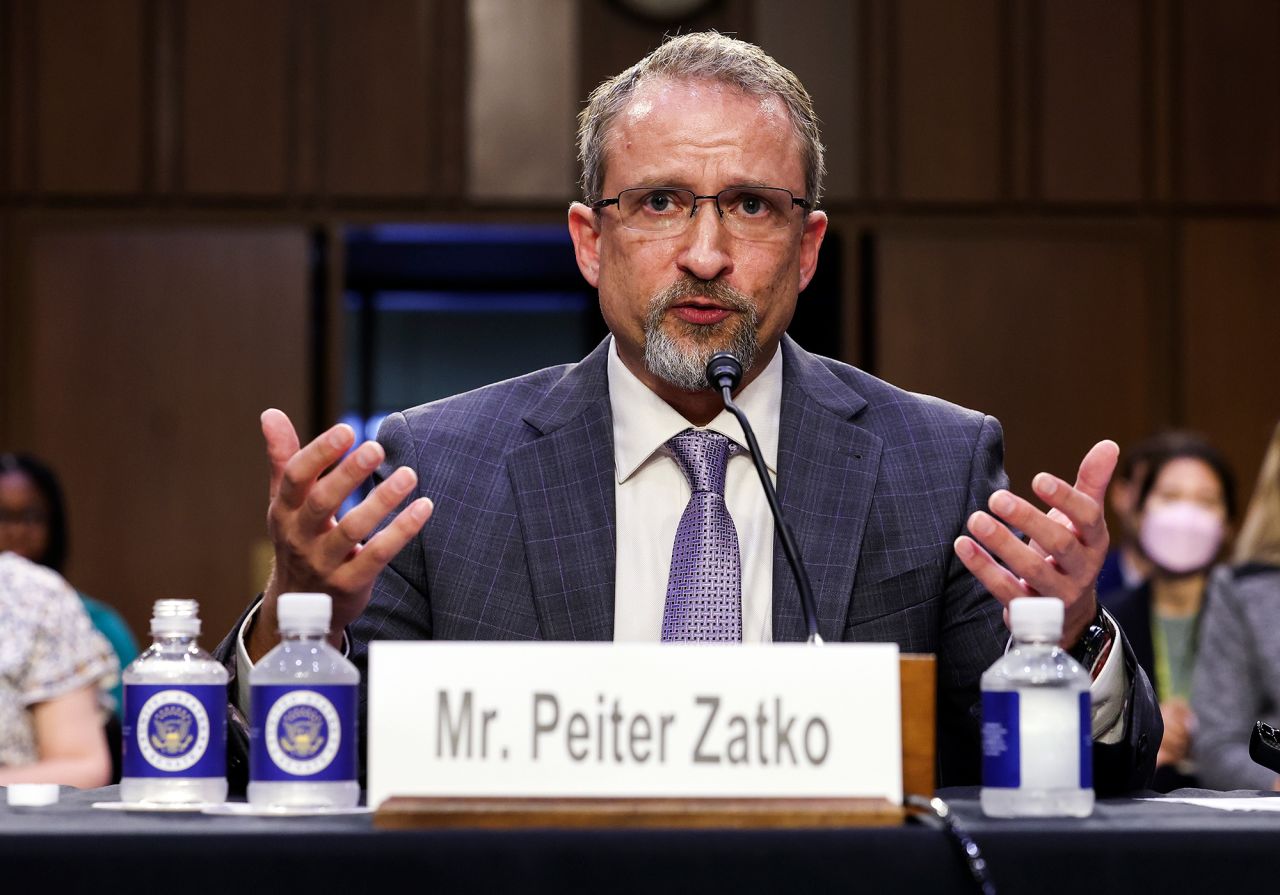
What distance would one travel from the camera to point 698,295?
6.28 ft

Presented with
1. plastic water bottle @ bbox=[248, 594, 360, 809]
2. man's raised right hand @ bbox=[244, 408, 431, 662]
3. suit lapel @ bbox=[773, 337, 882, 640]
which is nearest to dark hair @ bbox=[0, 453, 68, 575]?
suit lapel @ bbox=[773, 337, 882, 640]

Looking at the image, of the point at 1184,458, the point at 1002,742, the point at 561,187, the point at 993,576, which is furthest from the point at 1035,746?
the point at 561,187

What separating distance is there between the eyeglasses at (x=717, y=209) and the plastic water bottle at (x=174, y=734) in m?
0.85

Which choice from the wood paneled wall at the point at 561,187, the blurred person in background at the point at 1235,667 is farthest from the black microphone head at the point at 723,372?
the wood paneled wall at the point at 561,187

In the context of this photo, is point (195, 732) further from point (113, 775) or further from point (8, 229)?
point (8, 229)

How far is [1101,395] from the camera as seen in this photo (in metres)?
5.48

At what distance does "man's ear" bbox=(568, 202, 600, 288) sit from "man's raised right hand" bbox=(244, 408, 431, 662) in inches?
28.6

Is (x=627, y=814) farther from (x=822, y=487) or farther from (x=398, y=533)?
(x=822, y=487)

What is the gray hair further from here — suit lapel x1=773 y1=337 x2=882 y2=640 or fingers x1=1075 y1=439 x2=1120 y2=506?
fingers x1=1075 y1=439 x2=1120 y2=506

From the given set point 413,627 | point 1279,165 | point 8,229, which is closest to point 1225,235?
point 1279,165

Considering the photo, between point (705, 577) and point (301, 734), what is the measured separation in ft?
2.14

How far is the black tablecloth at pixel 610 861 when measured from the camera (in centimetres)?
103

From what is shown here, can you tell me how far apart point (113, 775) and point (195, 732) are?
6.39 ft

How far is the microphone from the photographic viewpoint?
1365 mm
